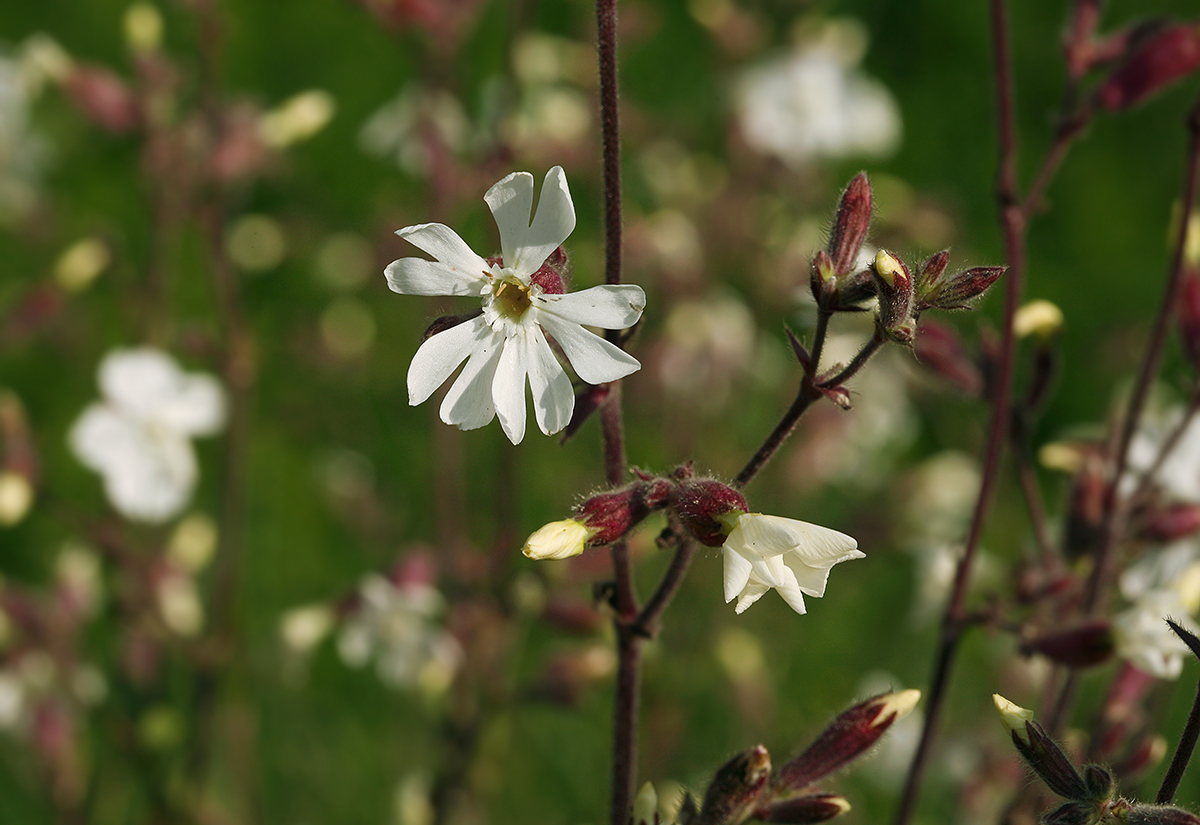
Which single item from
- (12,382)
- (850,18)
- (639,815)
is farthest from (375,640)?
(850,18)

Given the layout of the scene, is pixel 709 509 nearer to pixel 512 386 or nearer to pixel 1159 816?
pixel 512 386

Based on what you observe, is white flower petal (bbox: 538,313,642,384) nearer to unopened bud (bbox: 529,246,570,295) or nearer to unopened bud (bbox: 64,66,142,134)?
unopened bud (bbox: 529,246,570,295)

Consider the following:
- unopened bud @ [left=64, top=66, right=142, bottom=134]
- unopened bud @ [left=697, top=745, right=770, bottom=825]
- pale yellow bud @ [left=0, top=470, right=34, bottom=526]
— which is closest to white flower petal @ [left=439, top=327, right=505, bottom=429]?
unopened bud @ [left=697, top=745, right=770, bottom=825]

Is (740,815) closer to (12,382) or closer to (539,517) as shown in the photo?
(539,517)

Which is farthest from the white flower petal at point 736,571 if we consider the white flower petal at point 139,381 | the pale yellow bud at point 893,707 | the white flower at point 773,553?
the white flower petal at point 139,381

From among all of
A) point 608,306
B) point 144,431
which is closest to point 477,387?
point 608,306
